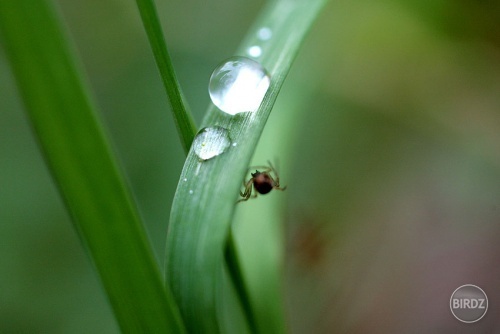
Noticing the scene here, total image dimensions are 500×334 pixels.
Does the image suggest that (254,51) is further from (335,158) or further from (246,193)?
(335,158)

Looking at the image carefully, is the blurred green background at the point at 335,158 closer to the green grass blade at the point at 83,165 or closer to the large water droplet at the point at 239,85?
the large water droplet at the point at 239,85

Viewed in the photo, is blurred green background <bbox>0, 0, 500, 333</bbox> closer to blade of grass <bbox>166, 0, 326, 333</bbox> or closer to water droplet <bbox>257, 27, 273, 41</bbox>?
water droplet <bbox>257, 27, 273, 41</bbox>

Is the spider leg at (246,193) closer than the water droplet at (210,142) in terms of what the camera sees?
No

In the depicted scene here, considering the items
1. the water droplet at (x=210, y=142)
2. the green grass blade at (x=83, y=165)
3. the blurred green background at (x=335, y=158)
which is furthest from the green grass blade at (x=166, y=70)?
the blurred green background at (x=335, y=158)

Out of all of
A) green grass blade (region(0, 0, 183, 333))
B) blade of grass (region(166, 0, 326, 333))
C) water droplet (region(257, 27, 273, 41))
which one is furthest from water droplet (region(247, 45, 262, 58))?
green grass blade (region(0, 0, 183, 333))

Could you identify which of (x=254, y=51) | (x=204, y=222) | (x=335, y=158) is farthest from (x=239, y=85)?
(x=335, y=158)
